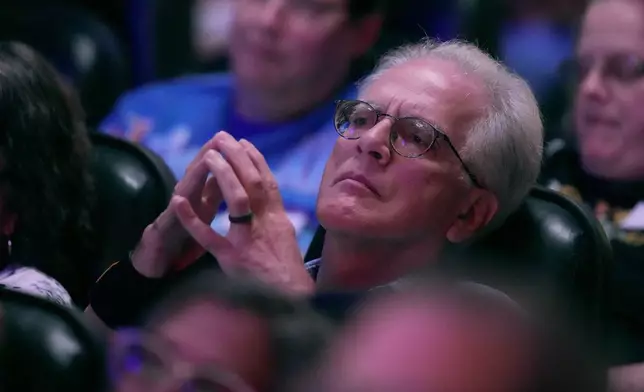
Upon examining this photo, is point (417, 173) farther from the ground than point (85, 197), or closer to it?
farther from the ground

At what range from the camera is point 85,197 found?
1596 mm

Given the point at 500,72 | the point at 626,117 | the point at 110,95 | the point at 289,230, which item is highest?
the point at 500,72

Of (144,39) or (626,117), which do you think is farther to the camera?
(144,39)

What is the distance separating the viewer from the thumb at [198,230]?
4.62 ft

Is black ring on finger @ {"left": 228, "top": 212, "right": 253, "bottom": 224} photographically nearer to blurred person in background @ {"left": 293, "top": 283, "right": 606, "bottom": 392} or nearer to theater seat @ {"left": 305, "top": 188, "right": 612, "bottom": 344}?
theater seat @ {"left": 305, "top": 188, "right": 612, "bottom": 344}

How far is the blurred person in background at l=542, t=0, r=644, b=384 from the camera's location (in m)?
1.88

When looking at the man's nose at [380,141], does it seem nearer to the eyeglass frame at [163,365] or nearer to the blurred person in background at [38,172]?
the blurred person in background at [38,172]

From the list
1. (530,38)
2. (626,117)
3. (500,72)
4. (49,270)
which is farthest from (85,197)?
(530,38)

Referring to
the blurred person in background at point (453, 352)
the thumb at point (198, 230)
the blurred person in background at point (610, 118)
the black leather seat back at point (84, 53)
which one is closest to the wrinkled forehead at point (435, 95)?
the thumb at point (198, 230)

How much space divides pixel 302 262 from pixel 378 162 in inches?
6.2

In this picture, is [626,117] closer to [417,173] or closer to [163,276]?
[417,173]

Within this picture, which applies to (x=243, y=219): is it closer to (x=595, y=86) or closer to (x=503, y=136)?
(x=503, y=136)

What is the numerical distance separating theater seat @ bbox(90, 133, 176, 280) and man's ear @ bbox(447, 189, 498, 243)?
46 centimetres

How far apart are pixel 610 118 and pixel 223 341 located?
136cm
